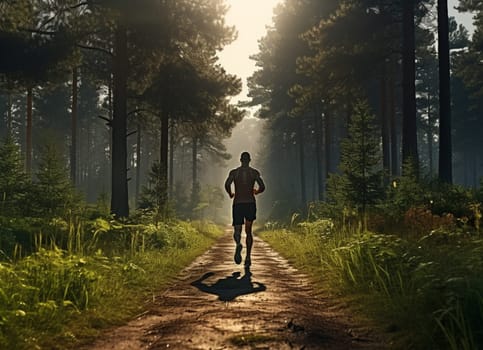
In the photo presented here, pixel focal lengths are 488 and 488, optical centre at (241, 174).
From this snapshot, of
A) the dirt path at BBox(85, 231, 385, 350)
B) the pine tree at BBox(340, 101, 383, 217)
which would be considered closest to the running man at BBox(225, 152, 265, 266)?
the dirt path at BBox(85, 231, 385, 350)

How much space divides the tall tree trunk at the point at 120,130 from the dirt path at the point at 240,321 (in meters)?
8.63

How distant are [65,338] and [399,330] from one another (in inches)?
117

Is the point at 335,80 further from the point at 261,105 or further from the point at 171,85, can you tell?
the point at 261,105

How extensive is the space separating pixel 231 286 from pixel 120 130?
376 inches

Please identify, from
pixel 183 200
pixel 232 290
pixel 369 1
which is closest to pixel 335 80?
pixel 369 1

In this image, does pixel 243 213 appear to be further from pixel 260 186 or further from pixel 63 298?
pixel 63 298

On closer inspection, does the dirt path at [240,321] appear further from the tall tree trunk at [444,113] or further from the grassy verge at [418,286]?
the tall tree trunk at [444,113]

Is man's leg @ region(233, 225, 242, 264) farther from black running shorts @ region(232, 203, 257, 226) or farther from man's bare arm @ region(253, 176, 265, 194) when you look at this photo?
man's bare arm @ region(253, 176, 265, 194)

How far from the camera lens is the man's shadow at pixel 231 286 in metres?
6.49

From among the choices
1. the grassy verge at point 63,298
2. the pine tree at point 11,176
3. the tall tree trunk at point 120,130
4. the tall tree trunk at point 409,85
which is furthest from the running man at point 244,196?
the pine tree at point 11,176

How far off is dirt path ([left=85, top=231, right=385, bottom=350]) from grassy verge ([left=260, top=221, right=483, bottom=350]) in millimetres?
335

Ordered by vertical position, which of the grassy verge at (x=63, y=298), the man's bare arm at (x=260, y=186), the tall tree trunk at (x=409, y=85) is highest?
the tall tree trunk at (x=409, y=85)

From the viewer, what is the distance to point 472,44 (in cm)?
2633

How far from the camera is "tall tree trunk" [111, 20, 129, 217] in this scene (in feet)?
50.7
